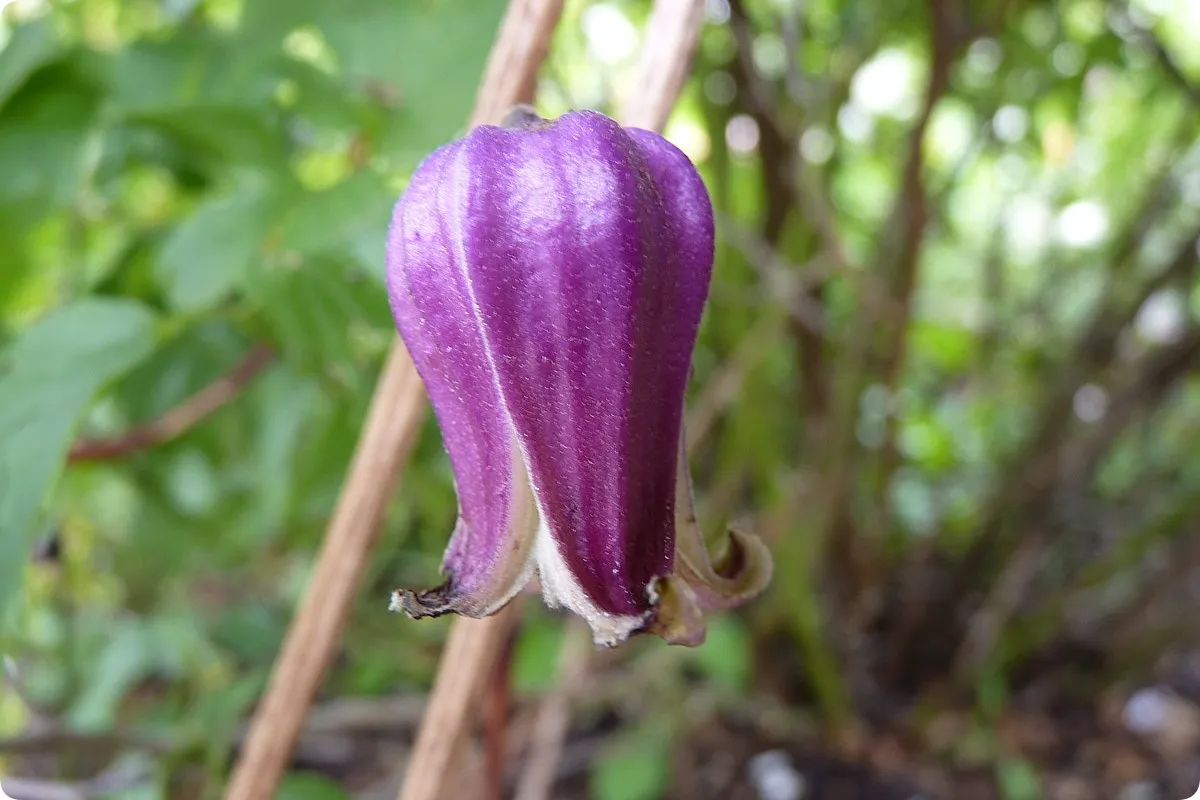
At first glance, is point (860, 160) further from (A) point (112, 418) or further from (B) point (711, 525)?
(A) point (112, 418)

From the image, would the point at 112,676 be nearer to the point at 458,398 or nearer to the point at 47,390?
the point at 47,390

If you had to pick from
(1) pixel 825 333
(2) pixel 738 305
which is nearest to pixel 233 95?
(2) pixel 738 305

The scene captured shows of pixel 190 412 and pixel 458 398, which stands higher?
pixel 458 398

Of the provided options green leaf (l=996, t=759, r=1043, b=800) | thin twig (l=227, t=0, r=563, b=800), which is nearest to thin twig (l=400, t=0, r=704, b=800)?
thin twig (l=227, t=0, r=563, b=800)

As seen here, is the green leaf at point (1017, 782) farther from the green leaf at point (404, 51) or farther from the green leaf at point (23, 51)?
the green leaf at point (23, 51)

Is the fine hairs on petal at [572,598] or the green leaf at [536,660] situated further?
the green leaf at [536,660]

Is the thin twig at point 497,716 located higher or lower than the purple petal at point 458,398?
lower

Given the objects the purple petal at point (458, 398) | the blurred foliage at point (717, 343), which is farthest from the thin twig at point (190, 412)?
the purple petal at point (458, 398)

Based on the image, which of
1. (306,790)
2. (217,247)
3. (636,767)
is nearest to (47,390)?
(217,247)
